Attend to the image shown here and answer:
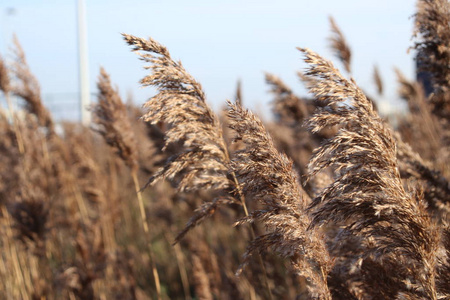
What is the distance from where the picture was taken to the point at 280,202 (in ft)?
5.78

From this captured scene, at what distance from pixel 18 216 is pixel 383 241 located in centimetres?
295

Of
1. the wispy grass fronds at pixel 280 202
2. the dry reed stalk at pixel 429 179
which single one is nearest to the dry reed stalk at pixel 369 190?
the wispy grass fronds at pixel 280 202

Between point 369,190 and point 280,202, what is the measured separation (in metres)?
0.31

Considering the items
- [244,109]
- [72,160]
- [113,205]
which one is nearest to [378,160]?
[244,109]

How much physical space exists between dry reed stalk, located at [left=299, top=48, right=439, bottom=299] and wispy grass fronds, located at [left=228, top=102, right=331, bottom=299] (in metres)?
0.12

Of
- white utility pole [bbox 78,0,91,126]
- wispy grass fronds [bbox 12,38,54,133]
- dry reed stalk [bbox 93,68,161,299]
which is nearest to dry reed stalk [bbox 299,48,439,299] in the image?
dry reed stalk [bbox 93,68,161,299]

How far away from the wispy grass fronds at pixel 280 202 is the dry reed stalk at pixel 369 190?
0.40 ft

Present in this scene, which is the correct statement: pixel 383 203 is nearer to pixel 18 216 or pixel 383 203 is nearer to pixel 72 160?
pixel 18 216

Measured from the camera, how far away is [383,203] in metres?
1.56

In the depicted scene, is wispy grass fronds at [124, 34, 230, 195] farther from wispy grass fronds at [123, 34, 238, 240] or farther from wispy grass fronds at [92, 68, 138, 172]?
wispy grass fronds at [92, 68, 138, 172]

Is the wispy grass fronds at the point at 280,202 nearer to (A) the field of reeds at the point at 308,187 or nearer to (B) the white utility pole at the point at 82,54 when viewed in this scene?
(A) the field of reeds at the point at 308,187

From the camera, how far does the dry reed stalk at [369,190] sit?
156 centimetres

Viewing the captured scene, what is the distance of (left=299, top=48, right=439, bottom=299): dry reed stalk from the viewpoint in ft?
5.12

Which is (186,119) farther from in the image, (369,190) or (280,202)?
(369,190)
